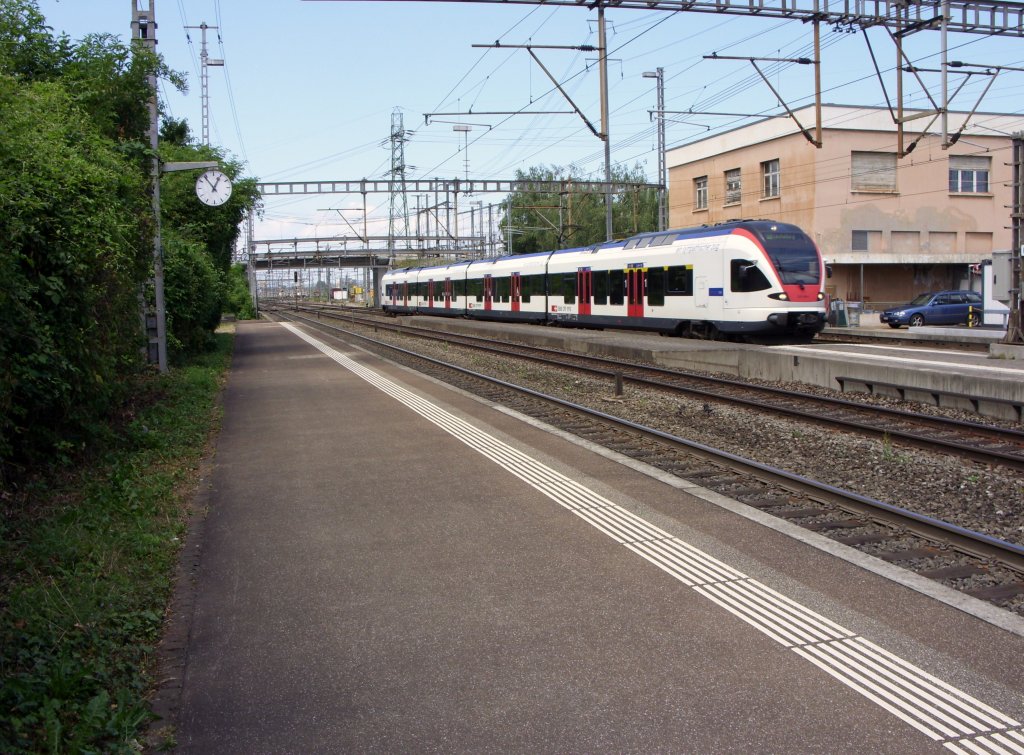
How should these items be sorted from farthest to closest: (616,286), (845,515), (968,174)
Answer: (968,174), (616,286), (845,515)

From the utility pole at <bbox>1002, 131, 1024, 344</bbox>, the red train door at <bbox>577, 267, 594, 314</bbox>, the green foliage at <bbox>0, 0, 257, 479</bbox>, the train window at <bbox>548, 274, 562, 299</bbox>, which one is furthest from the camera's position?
the train window at <bbox>548, 274, 562, 299</bbox>

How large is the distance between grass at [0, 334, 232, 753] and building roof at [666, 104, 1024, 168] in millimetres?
38259

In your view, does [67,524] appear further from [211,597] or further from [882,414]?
[882,414]

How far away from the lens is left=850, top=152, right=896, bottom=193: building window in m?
43.4

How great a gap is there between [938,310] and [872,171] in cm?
1389

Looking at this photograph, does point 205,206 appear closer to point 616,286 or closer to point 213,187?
point 213,187

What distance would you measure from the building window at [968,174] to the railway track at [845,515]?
41221 millimetres

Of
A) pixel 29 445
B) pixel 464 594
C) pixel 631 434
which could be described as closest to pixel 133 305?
pixel 29 445

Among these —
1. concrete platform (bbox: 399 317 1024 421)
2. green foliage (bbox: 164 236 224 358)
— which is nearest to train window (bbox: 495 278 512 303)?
concrete platform (bbox: 399 317 1024 421)

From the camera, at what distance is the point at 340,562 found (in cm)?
586

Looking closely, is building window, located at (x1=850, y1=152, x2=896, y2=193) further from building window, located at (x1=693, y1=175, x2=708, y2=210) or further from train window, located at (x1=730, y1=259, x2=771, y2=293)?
train window, located at (x1=730, y1=259, x2=771, y2=293)

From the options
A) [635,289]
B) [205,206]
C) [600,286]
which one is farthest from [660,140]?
[205,206]

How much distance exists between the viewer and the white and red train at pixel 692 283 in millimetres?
20641

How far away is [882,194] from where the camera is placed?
4372cm
